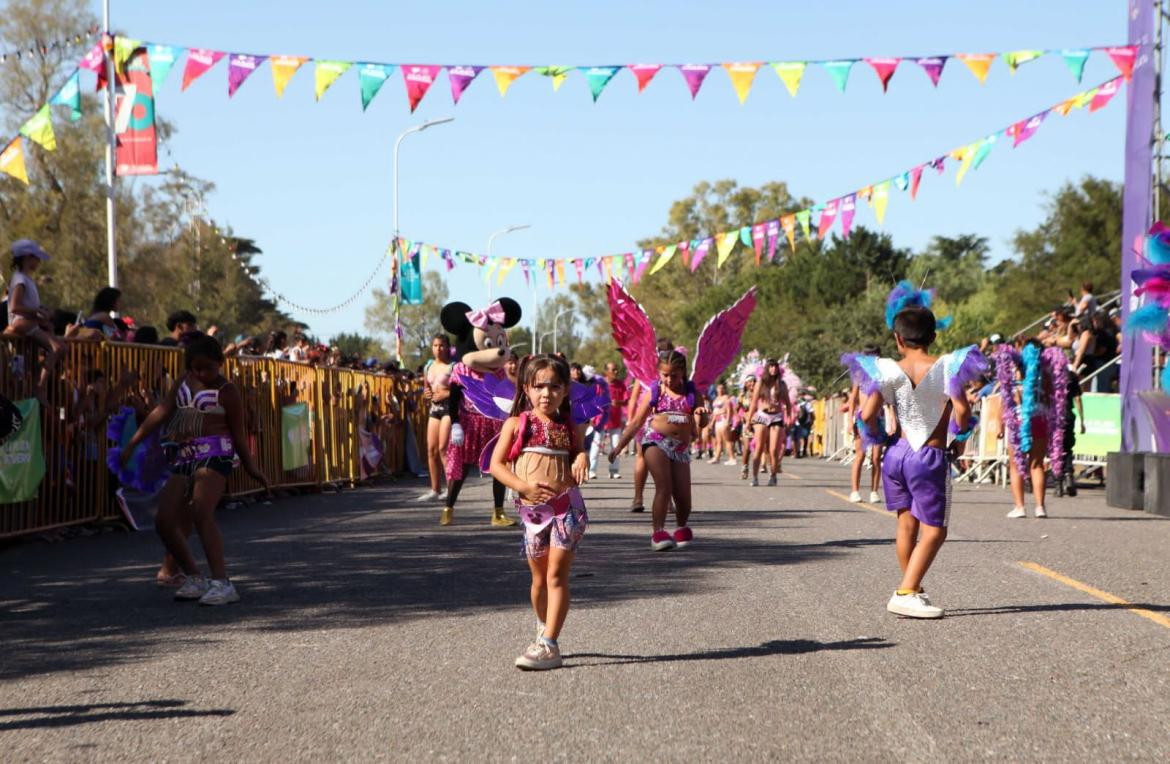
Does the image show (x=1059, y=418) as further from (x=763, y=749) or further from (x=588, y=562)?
(x=763, y=749)

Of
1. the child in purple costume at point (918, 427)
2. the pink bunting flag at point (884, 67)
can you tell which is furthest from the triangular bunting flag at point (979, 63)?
the child in purple costume at point (918, 427)

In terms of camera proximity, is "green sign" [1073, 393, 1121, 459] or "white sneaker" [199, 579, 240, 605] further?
"green sign" [1073, 393, 1121, 459]

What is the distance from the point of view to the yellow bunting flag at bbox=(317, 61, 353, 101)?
17.4 m

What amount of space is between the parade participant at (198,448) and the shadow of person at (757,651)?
2692 mm

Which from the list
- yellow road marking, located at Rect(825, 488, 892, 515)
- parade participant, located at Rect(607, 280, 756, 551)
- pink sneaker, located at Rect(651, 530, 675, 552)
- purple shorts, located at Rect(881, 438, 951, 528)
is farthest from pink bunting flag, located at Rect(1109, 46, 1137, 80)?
purple shorts, located at Rect(881, 438, 951, 528)

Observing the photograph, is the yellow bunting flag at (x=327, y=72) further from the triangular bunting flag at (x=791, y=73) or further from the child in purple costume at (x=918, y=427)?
the child in purple costume at (x=918, y=427)

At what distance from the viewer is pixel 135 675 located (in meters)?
5.98

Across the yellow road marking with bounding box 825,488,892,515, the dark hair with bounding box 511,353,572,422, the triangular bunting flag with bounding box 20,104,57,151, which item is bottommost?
the yellow road marking with bounding box 825,488,892,515

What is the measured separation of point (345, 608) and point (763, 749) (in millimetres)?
3725

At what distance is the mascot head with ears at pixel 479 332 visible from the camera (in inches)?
468

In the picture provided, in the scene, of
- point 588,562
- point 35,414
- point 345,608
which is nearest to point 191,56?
point 35,414

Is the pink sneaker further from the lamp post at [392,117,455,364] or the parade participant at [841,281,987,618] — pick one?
the lamp post at [392,117,455,364]

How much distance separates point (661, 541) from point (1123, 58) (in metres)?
10.1

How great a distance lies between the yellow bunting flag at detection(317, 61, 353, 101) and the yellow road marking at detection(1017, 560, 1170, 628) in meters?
10.8
